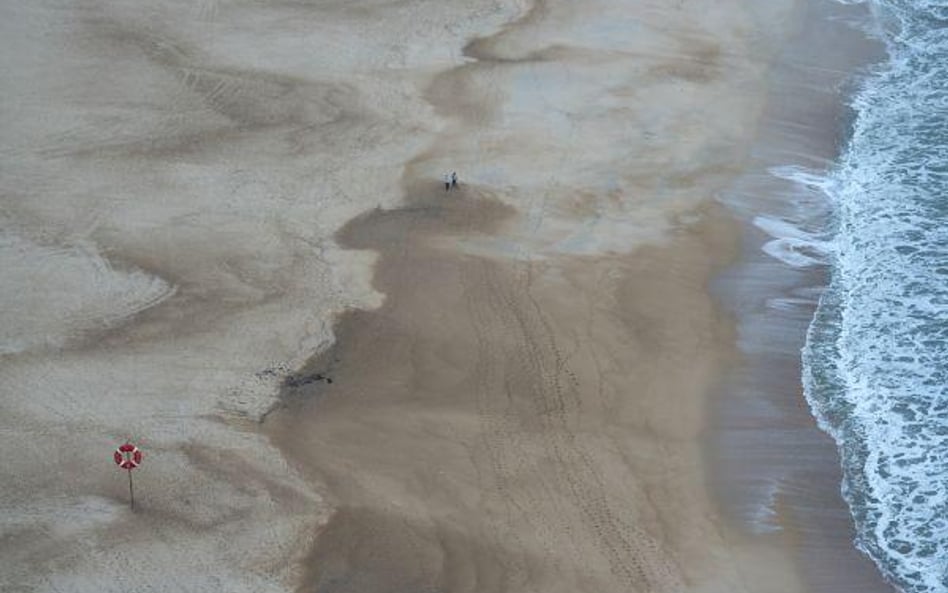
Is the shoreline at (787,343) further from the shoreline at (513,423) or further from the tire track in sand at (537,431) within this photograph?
the tire track in sand at (537,431)

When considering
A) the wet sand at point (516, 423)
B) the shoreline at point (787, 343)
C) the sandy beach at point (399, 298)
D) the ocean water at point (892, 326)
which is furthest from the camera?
the ocean water at point (892, 326)

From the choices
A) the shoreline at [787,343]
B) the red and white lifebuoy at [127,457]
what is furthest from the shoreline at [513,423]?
the red and white lifebuoy at [127,457]

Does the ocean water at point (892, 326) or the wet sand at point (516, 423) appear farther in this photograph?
the ocean water at point (892, 326)

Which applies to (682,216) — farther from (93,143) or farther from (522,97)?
(93,143)

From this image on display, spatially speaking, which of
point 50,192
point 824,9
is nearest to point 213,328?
point 50,192

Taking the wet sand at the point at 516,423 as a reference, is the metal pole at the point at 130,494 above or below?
below

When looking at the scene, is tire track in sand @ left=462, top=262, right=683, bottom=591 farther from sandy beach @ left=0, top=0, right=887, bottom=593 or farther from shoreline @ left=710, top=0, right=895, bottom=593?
shoreline @ left=710, top=0, right=895, bottom=593
